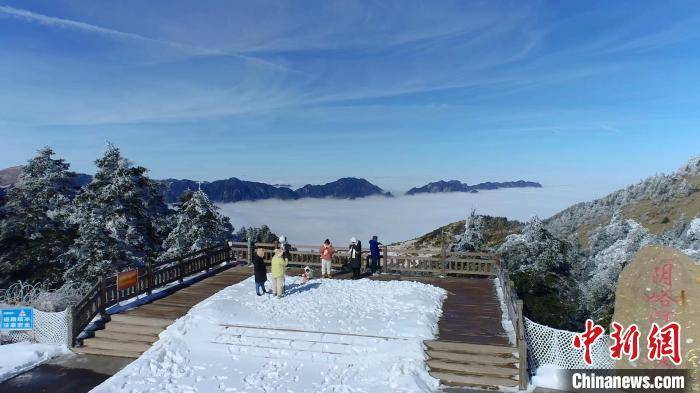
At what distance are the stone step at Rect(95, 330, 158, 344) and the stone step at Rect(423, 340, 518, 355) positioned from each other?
8.48 m

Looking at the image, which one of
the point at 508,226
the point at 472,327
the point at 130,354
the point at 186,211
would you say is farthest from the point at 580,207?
the point at 130,354

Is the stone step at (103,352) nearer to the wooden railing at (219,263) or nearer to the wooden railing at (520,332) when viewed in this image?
the wooden railing at (219,263)

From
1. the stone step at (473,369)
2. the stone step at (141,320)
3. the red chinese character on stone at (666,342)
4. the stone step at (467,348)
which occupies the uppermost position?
the red chinese character on stone at (666,342)

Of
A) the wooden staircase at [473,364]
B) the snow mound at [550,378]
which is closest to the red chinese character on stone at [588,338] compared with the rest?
the snow mound at [550,378]

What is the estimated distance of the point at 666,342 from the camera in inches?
403

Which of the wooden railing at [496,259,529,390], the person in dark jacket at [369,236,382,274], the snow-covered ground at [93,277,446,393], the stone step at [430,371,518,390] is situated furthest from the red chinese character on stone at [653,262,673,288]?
the person in dark jacket at [369,236,382,274]

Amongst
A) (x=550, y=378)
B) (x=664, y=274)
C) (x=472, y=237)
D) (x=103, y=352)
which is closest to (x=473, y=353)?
(x=550, y=378)

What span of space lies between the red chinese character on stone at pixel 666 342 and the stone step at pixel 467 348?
312cm

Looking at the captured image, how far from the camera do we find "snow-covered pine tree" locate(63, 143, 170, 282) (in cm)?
2912

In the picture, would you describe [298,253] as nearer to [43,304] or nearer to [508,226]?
[43,304]

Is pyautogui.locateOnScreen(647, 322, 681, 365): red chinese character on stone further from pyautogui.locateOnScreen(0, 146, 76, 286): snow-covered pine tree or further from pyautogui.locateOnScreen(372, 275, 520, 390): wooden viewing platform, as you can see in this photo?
pyautogui.locateOnScreen(0, 146, 76, 286): snow-covered pine tree

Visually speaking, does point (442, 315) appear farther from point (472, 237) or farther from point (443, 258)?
point (472, 237)

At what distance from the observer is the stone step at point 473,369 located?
1170 cm

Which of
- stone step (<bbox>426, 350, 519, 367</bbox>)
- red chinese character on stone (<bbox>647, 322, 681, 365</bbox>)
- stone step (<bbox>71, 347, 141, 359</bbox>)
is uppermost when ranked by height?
red chinese character on stone (<bbox>647, 322, 681, 365</bbox>)
